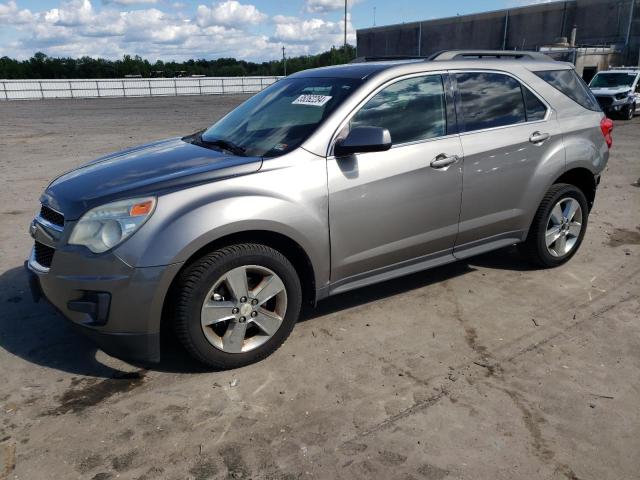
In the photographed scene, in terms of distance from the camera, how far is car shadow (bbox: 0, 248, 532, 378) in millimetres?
3428

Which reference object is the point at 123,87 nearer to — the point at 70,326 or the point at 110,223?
the point at 70,326

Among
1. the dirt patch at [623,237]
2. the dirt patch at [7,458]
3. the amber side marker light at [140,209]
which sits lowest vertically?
the dirt patch at [623,237]

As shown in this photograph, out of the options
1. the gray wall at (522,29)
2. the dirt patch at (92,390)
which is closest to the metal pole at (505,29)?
the gray wall at (522,29)

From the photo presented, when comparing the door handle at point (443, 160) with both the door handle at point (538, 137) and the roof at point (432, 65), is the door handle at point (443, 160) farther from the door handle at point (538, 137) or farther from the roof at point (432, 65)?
the door handle at point (538, 137)

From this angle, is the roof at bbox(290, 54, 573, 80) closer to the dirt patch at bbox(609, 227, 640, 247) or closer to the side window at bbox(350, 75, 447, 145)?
the side window at bbox(350, 75, 447, 145)

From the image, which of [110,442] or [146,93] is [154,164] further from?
[146,93]

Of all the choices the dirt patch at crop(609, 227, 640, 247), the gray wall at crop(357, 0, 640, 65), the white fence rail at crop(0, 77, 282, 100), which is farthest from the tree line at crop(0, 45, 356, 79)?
the dirt patch at crop(609, 227, 640, 247)

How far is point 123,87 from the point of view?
136 ft

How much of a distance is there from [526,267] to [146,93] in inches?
1648

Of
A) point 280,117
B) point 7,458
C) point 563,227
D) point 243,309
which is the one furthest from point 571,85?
point 7,458

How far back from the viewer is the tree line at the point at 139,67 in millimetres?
67562

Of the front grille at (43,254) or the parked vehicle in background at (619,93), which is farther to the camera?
the parked vehicle in background at (619,93)

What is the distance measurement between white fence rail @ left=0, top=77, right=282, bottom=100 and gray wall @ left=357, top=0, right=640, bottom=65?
18090 millimetres

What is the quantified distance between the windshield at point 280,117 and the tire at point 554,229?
2071 millimetres
